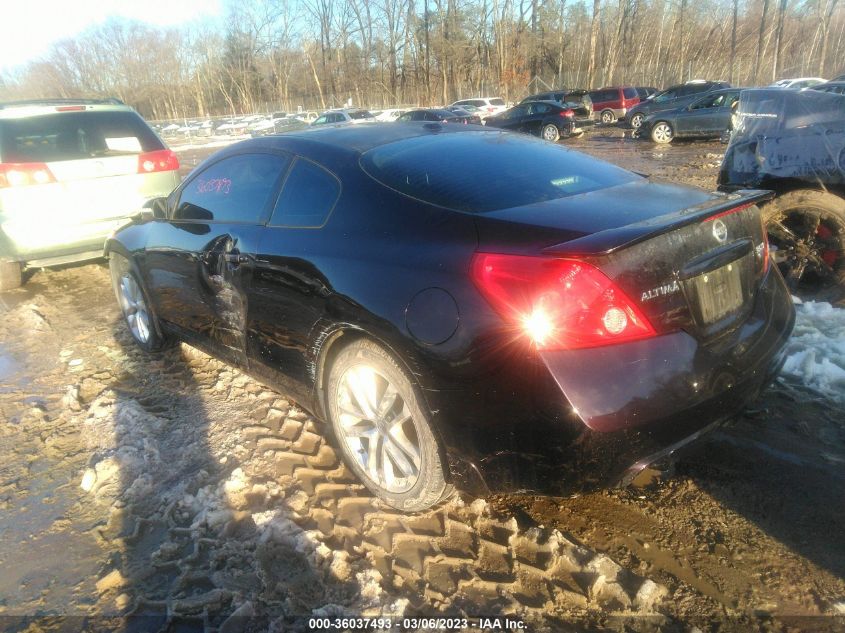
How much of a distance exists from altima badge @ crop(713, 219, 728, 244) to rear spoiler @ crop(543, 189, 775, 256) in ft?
0.15

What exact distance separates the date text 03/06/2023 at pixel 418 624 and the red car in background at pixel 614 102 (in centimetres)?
2765

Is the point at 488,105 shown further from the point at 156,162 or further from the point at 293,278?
the point at 293,278

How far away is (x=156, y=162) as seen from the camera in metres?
6.71

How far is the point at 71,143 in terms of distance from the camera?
6281mm

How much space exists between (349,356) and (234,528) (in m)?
0.88

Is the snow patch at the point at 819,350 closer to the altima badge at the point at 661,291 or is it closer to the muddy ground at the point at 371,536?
the muddy ground at the point at 371,536

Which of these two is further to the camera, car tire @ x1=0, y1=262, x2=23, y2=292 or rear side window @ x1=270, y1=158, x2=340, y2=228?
car tire @ x1=0, y1=262, x2=23, y2=292

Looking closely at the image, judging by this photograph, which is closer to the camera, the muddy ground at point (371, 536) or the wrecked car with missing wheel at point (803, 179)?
the muddy ground at point (371, 536)

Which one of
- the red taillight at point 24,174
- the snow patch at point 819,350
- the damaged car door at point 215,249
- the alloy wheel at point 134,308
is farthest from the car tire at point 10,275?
the snow patch at point 819,350

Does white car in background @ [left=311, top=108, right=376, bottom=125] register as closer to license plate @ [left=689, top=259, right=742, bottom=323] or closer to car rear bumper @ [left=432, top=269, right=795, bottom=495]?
license plate @ [left=689, top=259, right=742, bottom=323]

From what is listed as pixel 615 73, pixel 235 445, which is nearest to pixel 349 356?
pixel 235 445

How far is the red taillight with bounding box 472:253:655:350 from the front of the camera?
1.92 m

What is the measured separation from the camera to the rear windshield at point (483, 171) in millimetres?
2426

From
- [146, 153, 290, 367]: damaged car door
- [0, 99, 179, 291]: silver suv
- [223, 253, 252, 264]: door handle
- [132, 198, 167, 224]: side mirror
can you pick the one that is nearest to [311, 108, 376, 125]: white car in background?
[0, 99, 179, 291]: silver suv
